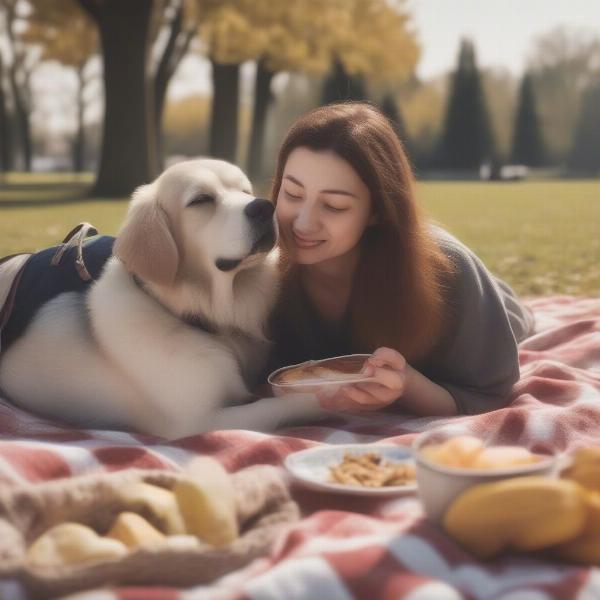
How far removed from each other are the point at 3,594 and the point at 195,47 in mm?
27214

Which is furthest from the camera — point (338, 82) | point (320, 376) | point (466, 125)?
point (466, 125)

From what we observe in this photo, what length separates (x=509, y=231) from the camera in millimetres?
14234

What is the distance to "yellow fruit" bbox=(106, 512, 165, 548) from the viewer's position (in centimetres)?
233

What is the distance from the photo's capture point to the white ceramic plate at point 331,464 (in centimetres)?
269

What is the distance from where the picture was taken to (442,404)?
400 centimetres

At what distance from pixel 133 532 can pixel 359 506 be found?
755mm

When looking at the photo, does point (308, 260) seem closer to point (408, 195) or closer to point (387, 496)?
point (408, 195)

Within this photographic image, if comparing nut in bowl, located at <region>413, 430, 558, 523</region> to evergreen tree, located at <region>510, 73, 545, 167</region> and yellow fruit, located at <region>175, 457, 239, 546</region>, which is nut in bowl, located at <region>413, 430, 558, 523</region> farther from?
evergreen tree, located at <region>510, 73, 545, 167</region>

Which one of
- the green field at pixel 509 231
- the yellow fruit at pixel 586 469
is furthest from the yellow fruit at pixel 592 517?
the green field at pixel 509 231

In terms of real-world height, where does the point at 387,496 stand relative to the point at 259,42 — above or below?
below

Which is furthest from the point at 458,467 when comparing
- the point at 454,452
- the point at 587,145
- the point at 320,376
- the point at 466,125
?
the point at 587,145

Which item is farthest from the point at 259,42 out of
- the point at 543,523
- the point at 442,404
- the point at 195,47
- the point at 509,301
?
the point at 543,523

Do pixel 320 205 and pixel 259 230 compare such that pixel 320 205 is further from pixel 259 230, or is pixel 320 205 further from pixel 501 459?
pixel 501 459

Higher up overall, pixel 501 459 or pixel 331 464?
pixel 501 459
